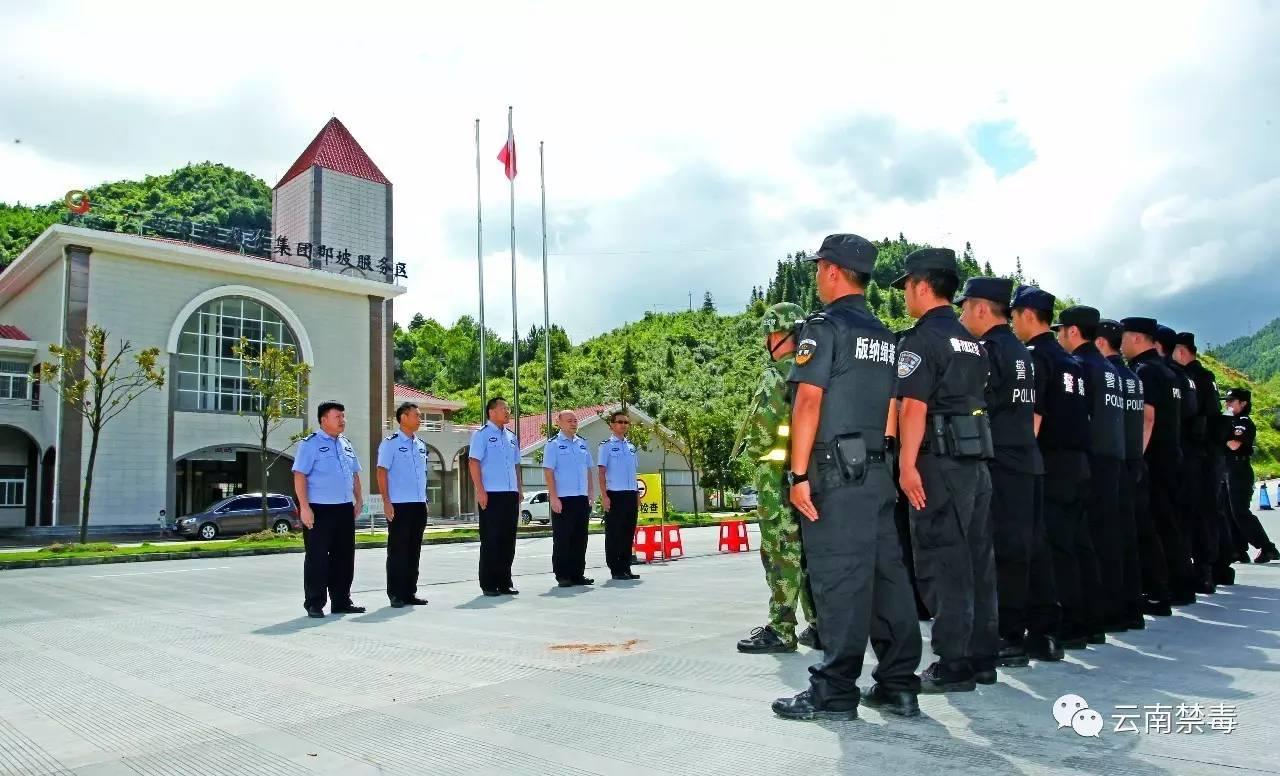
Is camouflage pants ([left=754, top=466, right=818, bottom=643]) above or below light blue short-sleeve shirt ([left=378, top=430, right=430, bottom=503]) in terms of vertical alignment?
below

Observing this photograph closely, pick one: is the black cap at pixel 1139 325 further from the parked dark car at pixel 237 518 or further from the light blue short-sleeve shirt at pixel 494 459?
the parked dark car at pixel 237 518

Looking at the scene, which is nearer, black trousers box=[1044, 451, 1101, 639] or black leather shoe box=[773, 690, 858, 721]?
black leather shoe box=[773, 690, 858, 721]

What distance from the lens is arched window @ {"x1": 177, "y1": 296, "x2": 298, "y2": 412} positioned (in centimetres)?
3362

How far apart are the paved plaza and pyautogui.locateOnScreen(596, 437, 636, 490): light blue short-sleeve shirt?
3.37 metres

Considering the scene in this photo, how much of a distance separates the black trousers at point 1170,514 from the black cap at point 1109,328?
1.10m

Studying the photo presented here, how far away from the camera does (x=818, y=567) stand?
150 inches

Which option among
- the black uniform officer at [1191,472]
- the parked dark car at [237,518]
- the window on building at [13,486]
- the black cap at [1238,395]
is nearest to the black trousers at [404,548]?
the black uniform officer at [1191,472]

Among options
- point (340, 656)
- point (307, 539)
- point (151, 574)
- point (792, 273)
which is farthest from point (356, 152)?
point (792, 273)

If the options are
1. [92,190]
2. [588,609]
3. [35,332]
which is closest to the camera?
[588,609]

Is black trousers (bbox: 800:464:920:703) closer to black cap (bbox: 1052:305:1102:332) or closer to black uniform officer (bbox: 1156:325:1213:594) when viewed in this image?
black cap (bbox: 1052:305:1102:332)

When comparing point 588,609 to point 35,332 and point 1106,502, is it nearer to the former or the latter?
point 1106,502

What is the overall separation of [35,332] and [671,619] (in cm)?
3567

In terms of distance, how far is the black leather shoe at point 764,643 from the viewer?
5.33 meters

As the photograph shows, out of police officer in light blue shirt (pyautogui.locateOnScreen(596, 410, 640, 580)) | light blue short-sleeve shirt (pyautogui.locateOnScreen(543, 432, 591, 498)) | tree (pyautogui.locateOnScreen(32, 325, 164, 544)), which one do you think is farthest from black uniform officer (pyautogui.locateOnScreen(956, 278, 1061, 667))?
tree (pyautogui.locateOnScreen(32, 325, 164, 544))
